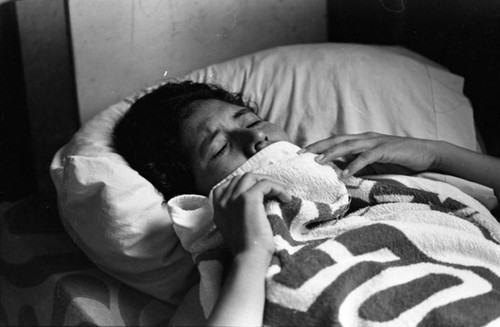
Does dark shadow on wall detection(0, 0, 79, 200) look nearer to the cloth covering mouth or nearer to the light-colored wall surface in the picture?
the light-colored wall surface

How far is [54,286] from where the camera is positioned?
760 millimetres

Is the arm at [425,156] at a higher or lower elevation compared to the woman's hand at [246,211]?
lower

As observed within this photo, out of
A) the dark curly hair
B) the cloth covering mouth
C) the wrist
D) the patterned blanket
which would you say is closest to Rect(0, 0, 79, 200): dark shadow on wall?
the dark curly hair

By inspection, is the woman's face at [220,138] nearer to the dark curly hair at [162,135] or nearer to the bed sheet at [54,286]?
the dark curly hair at [162,135]

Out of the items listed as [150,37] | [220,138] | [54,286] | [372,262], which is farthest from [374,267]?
[150,37]

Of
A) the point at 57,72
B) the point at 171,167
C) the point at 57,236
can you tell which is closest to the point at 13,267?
the point at 57,236

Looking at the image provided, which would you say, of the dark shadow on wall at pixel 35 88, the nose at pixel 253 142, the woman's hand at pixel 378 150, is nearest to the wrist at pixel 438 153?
the woman's hand at pixel 378 150

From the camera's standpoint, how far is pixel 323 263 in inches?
25.2

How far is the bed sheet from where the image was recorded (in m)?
0.71

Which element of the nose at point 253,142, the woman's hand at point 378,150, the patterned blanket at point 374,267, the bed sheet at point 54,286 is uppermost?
the nose at point 253,142

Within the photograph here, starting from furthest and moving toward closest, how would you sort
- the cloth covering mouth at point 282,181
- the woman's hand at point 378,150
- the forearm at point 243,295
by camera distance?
the woman's hand at point 378,150 → the cloth covering mouth at point 282,181 → the forearm at point 243,295

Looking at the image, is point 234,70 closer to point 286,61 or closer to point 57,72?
point 286,61

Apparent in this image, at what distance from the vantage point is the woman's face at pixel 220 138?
2.57 feet

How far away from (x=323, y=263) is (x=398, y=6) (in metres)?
0.62
